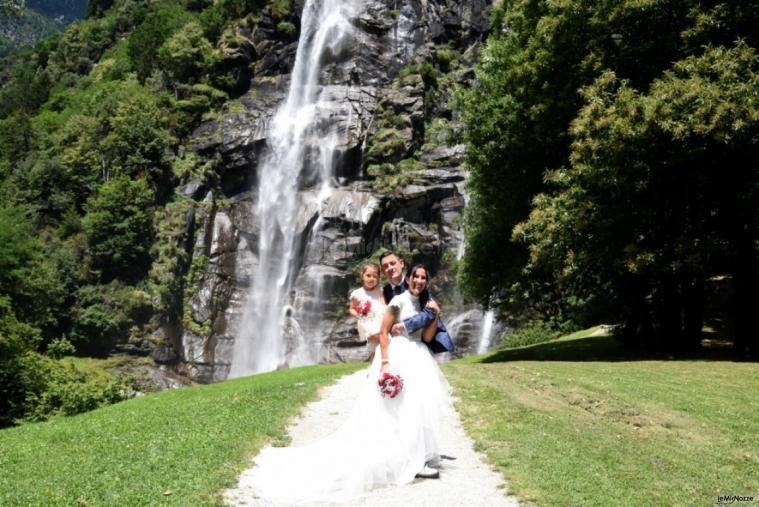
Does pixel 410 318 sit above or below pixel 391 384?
above

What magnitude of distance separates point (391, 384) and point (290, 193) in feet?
137

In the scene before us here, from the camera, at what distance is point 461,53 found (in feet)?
185

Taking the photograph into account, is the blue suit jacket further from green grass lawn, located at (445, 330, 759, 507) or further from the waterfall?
the waterfall

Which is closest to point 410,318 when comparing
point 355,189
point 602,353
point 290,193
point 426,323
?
point 426,323

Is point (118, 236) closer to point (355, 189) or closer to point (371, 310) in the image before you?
point (355, 189)

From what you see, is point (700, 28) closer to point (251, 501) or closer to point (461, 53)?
point (251, 501)

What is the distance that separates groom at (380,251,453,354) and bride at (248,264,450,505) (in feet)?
0.37

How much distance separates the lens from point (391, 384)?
745 cm

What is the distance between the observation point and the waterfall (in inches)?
1745

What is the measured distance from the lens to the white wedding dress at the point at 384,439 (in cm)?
712

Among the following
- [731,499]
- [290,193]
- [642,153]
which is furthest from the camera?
[290,193]

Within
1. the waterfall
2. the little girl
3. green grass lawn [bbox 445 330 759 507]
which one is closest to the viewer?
green grass lawn [bbox 445 330 759 507]

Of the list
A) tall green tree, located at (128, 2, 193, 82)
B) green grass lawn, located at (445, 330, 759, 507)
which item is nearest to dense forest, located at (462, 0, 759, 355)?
green grass lawn, located at (445, 330, 759, 507)

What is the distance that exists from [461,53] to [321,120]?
15361mm
